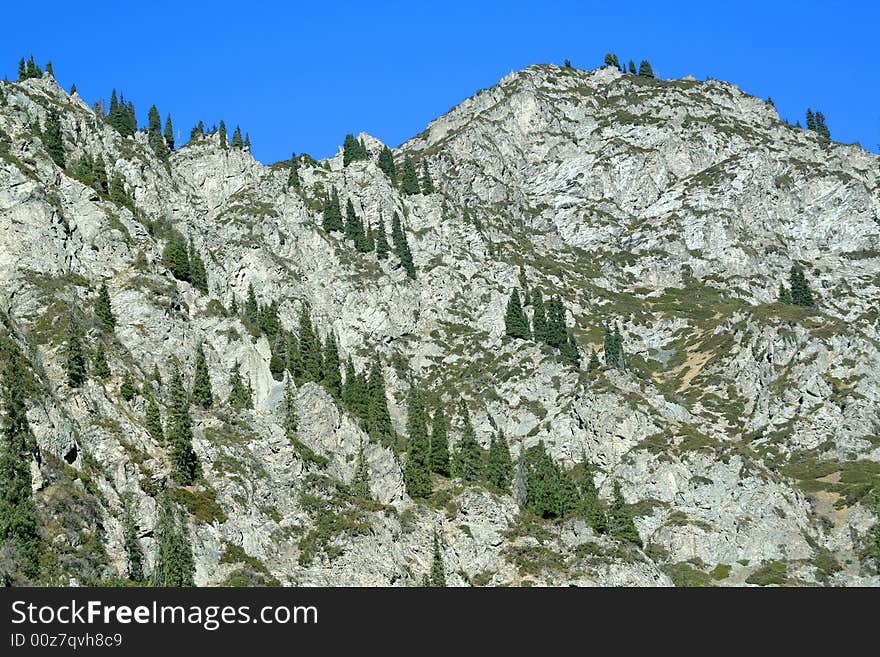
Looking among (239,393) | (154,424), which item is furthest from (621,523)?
(154,424)

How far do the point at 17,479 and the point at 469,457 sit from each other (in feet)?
274

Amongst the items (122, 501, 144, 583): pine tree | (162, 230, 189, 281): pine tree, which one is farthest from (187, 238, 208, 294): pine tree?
(122, 501, 144, 583): pine tree

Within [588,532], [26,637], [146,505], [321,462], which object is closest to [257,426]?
[321,462]

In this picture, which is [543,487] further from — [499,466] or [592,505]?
[499,466]

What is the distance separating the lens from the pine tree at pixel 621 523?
158m

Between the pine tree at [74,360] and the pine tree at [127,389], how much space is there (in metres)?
6.21

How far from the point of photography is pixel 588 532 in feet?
508

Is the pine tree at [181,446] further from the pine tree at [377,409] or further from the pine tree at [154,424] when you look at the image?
the pine tree at [377,409]

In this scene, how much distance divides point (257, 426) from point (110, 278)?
38.9 metres

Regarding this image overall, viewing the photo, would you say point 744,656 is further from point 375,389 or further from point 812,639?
point 375,389

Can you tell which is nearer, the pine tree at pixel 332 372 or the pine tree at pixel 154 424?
the pine tree at pixel 154 424

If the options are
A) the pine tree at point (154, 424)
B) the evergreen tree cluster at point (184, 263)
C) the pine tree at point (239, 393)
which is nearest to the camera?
the pine tree at point (154, 424)

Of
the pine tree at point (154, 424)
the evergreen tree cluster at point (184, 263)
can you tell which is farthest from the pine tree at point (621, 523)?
the evergreen tree cluster at point (184, 263)

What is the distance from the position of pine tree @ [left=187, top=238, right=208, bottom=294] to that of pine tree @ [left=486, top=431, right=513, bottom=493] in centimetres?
6044
